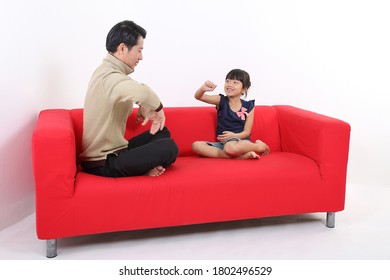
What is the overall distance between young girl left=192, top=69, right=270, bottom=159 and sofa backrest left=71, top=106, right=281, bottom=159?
0.24 ft

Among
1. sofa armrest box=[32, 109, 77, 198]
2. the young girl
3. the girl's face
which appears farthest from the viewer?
the girl's face

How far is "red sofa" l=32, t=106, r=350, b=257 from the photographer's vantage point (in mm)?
2148

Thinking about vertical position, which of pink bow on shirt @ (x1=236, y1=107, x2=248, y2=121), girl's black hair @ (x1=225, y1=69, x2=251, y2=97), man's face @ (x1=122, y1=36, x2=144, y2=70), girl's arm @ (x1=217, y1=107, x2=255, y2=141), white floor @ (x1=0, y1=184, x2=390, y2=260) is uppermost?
man's face @ (x1=122, y1=36, x2=144, y2=70)

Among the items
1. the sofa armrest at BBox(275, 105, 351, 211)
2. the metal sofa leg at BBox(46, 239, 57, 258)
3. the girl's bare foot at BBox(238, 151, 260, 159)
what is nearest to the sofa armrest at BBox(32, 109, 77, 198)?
the metal sofa leg at BBox(46, 239, 57, 258)

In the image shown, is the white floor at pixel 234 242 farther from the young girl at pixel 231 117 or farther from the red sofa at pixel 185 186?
the young girl at pixel 231 117

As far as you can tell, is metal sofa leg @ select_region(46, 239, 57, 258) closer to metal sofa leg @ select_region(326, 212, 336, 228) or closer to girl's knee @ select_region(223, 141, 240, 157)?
girl's knee @ select_region(223, 141, 240, 157)

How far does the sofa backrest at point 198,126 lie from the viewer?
2867mm

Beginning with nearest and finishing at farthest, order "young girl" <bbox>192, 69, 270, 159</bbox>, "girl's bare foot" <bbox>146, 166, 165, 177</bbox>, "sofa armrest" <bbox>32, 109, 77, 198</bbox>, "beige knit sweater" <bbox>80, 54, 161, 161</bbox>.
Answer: "sofa armrest" <bbox>32, 109, 77, 198</bbox> → "beige knit sweater" <bbox>80, 54, 161, 161</bbox> → "girl's bare foot" <bbox>146, 166, 165, 177</bbox> → "young girl" <bbox>192, 69, 270, 159</bbox>

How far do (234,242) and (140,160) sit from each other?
0.64m

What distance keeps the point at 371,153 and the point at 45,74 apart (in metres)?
2.43

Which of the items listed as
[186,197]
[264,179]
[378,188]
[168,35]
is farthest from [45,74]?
[378,188]

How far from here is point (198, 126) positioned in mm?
2934

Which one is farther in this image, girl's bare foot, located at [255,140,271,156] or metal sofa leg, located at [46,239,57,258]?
girl's bare foot, located at [255,140,271,156]
